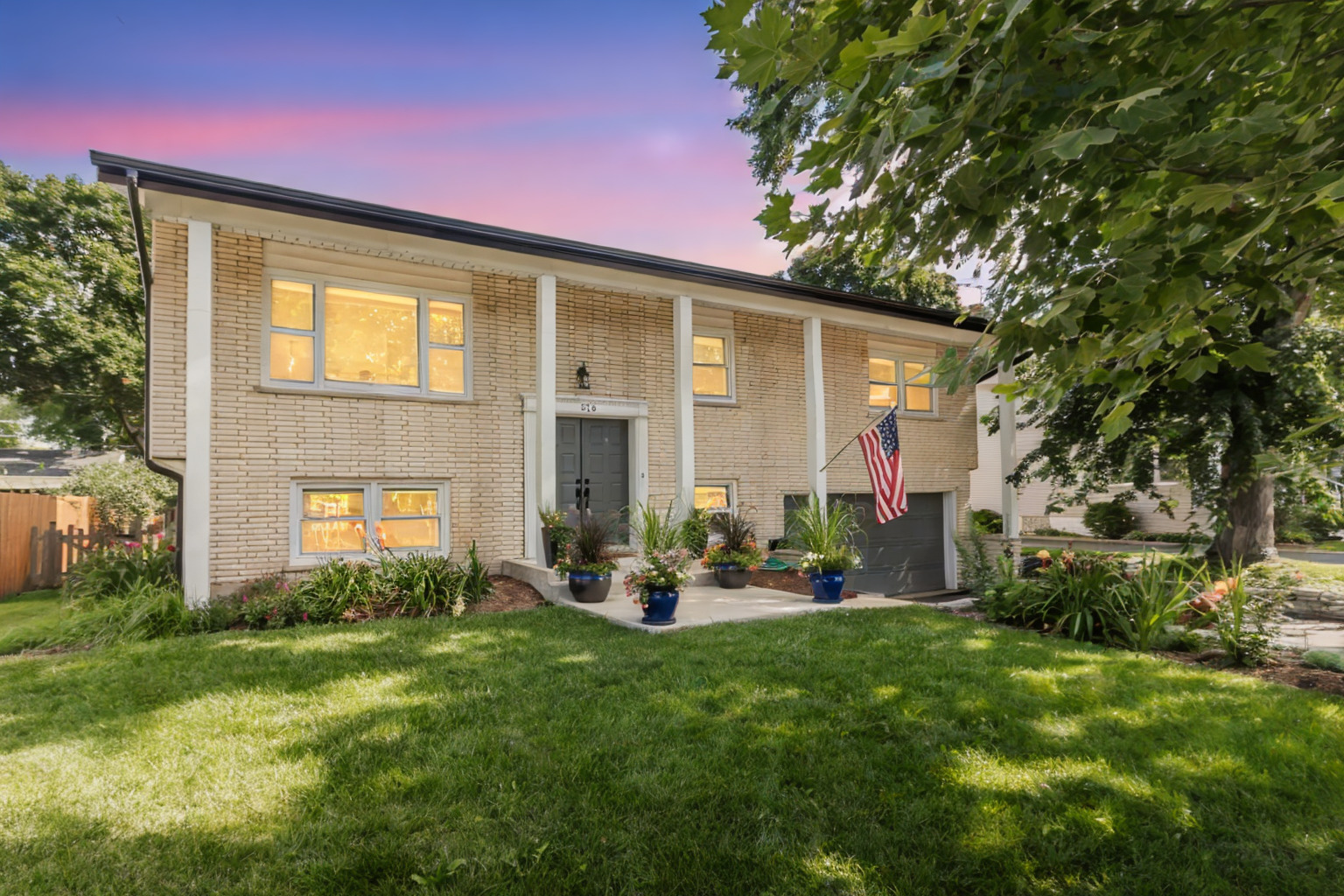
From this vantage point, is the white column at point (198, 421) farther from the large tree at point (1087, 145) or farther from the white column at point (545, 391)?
the large tree at point (1087, 145)

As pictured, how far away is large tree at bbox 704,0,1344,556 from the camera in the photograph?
174 cm

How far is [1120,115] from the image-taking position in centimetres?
162

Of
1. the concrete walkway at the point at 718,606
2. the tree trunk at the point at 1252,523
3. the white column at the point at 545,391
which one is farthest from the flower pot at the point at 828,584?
the tree trunk at the point at 1252,523

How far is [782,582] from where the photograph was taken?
9695 mm

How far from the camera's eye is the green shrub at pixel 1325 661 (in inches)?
207

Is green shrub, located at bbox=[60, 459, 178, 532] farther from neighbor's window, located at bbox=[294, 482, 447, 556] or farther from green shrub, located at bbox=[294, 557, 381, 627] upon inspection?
green shrub, located at bbox=[294, 557, 381, 627]

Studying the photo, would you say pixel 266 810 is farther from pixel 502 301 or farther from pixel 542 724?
pixel 502 301

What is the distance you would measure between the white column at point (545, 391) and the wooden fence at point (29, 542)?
903cm

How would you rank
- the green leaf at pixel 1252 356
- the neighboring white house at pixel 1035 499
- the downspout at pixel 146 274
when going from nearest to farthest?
the green leaf at pixel 1252 356 < the downspout at pixel 146 274 < the neighboring white house at pixel 1035 499

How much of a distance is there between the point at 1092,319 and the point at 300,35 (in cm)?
1258

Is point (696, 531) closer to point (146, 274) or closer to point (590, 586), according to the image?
point (590, 586)

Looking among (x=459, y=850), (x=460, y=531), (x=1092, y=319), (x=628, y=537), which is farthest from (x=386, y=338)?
(x=1092, y=319)

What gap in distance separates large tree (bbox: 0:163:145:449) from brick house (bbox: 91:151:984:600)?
1291cm

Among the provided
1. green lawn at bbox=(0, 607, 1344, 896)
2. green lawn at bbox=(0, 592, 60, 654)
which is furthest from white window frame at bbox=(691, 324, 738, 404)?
green lawn at bbox=(0, 592, 60, 654)
